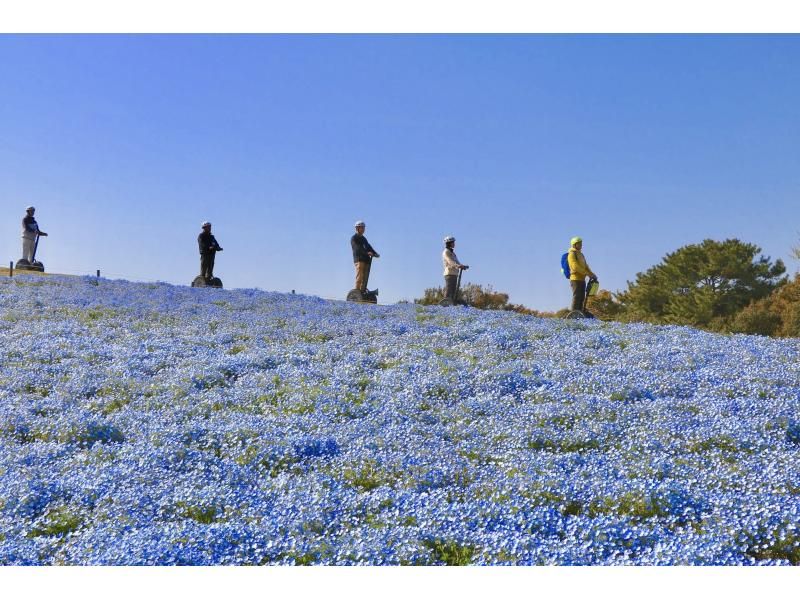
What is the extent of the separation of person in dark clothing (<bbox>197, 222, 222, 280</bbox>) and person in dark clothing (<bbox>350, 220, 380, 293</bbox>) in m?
5.46

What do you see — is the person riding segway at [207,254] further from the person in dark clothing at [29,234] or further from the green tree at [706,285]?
the green tree at [706,285]

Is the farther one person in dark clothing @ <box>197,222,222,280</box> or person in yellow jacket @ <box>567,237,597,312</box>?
person in dark clothing @ <box>197,222,222,280</box>

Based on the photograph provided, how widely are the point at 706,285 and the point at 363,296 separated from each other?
28605 mm

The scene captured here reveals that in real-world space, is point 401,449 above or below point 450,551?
above

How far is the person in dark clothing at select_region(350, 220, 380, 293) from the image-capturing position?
22094mm

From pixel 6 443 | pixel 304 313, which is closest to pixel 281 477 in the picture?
pixel 6 443

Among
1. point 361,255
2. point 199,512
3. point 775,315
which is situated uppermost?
point 775,315

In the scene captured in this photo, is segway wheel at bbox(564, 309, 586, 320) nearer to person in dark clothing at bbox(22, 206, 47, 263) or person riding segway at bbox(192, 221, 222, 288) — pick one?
person riding segway at bbox(192, 221, 222, 288)

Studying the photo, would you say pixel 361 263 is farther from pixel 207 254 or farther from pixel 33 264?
pixel 33 264

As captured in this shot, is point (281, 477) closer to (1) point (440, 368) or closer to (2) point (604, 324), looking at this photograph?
(1) point (440, 368)

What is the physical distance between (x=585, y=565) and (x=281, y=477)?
10.4 ft

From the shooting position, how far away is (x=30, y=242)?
27.1 meters

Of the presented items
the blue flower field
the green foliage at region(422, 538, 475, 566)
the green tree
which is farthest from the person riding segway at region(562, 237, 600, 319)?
the green tree

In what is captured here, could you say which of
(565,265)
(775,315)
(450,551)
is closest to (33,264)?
(565,265)
